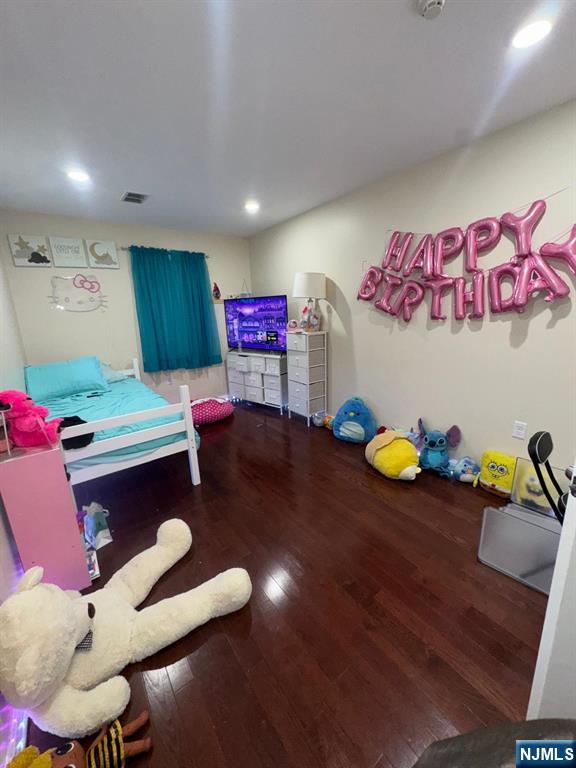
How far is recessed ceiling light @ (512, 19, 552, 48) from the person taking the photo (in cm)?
122

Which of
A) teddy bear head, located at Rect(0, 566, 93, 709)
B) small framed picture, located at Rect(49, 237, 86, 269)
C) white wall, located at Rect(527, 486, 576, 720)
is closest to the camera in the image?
white wall, located at Rect(527, 486, 576, 720)

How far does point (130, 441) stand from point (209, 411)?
1.64 meters

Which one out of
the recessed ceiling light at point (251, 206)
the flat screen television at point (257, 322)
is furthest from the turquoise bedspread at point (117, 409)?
the recessed ceiling light at point (251, 206)

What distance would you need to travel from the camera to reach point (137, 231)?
3.63 meters

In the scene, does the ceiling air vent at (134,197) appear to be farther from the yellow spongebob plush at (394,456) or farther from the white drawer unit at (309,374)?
the yellow spongebob plush at (394,456)

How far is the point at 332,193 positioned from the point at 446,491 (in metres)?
2.85

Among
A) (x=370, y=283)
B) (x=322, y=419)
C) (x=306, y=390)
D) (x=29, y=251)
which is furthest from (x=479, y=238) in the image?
(x=29, y=251)

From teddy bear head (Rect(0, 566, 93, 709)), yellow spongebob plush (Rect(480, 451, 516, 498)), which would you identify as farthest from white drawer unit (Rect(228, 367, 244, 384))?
teddy bear head (Rect(0, 566, 93, 709))

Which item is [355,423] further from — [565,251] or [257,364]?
[565,251]

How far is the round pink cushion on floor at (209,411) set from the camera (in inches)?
139

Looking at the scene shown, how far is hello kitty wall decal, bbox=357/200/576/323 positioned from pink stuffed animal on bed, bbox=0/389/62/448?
2629mm

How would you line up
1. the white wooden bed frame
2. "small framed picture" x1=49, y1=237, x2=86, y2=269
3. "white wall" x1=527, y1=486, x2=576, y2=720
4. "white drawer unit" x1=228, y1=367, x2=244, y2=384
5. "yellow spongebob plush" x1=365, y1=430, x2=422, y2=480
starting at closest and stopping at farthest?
"white wall" x1=527, y1=486, x2=576, y2=720, the white wooden bed frame, "yellow spongebob plush" x1=365, y1=430, x2=422, y2=480, "small framed picture" x1=49, y1=237, x2=86, y2=269, "white drawer unit" x1=228, y1=367, x2=244, y2=384

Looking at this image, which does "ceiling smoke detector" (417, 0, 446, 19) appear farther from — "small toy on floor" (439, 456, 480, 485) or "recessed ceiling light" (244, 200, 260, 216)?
"small toy on floor" (439, 456, 480, 485)

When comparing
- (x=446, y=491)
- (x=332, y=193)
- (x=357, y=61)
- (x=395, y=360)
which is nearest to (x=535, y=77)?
(x=357, y=61)
